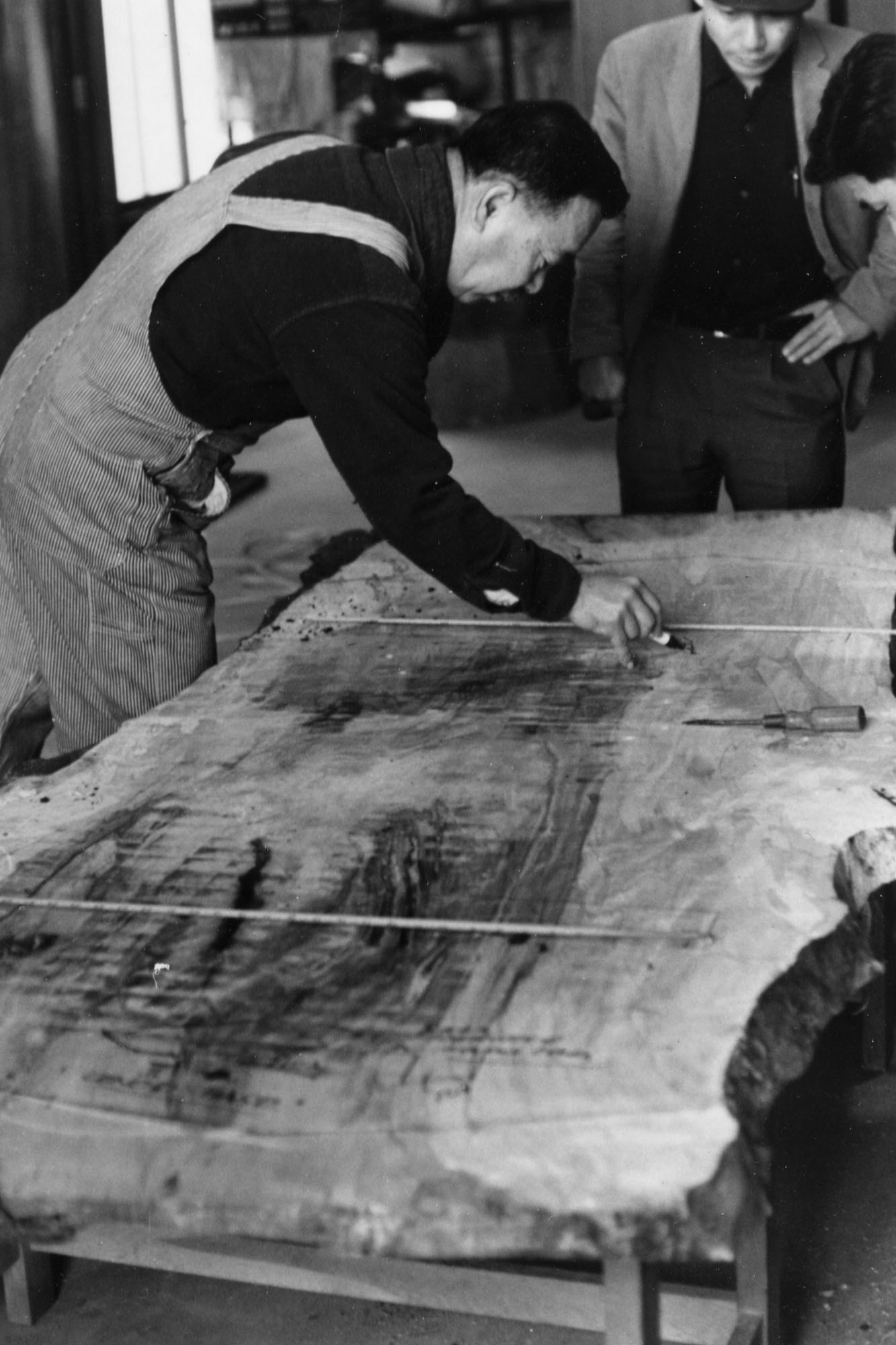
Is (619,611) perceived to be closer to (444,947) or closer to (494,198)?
(494,198)

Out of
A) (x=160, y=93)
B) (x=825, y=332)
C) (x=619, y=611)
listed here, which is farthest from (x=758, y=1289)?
(x=160, y=93)

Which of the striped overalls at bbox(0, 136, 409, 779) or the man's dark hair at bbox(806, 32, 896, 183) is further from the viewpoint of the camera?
the man's dark hair at bbox(806, 32, 896, 183)

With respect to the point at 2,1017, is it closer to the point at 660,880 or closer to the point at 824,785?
the point at 660,880

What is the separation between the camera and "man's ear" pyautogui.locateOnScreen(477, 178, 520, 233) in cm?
223

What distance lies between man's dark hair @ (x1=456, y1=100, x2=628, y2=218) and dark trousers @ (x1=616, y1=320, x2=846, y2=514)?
1218 millimetres

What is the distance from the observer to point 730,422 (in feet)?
11.2

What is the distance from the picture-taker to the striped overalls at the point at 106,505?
2.41 meters

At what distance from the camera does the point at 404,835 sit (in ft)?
5.89

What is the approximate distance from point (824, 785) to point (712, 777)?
0.44ft

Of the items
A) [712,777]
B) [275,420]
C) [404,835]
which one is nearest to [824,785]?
[712,777]

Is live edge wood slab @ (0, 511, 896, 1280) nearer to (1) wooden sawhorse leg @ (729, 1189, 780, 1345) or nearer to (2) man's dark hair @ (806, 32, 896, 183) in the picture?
(1) wooden sawhorse leg @ (729, 1189, 780, 1345)

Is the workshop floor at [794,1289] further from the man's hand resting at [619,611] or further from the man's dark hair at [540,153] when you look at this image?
the man's dark hair at [540,153]

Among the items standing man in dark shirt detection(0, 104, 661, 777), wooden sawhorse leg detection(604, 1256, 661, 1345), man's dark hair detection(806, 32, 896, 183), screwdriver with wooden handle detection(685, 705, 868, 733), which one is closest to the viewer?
wooden sawhorse leg detection(604, 1256, 661, 1345)

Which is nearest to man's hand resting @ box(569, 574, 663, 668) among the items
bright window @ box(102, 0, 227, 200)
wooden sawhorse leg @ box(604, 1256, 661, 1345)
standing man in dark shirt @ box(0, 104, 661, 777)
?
standing man in dark shirt @ box(0, 104, 661, 777)
